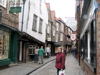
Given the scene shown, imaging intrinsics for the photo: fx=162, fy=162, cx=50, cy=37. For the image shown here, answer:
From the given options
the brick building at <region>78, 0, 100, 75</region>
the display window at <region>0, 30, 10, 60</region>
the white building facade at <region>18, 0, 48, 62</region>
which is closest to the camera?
the brick building at <region>78, 0, 100, 75</region>

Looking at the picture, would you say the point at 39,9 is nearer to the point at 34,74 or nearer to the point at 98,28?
the point at 34,74

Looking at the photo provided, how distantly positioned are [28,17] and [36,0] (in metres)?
3.73

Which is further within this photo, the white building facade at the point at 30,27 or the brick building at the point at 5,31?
the white building facade at the point at 30,27

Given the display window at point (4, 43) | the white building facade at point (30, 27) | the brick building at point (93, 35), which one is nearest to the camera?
the brick building at point (93, 35)

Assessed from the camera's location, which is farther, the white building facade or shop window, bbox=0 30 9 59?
the white building facade

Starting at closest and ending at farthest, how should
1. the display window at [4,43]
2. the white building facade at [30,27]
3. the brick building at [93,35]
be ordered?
the brick building at [93,35] → the display window at [4,43] → the white building facade at [30,27]

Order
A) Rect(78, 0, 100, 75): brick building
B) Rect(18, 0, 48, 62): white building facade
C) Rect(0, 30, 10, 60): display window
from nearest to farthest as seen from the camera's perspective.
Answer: Rect(78, 0, 100, 75): brick building
Rect(0, 30, 10, 60): display window
Rect(18, 0, 48, 62): white building facade

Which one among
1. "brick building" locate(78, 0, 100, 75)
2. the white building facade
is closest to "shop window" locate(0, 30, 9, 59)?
the white building facade

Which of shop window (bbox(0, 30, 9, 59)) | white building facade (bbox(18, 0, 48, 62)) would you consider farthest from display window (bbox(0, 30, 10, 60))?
white building facade (bbox(18, 0, 48, 62))

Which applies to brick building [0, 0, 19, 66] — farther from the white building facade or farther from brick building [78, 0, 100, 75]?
brick building [78, 0, 100, 75]

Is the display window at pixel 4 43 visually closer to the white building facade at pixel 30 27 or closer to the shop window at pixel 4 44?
the shop window at pixel 4 44

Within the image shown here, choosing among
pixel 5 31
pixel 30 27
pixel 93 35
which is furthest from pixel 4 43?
pixel 93 35

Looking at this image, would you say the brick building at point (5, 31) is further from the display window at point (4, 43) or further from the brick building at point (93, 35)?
the brick building at point (93, 35)

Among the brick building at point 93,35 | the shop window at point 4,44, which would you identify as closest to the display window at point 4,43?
the shop window at point 4,44
